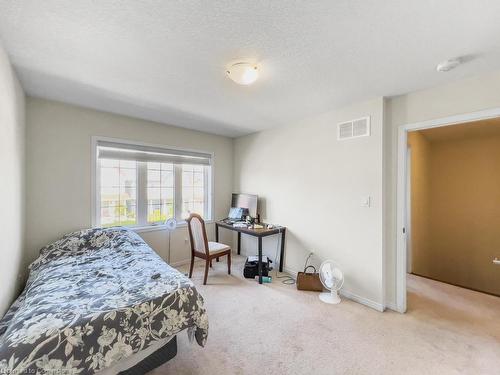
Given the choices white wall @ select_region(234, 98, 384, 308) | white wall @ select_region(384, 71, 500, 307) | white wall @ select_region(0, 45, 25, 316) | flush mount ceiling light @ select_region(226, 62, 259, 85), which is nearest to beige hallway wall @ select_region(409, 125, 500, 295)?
white wall @ select_region(384, 71, 500, 307)

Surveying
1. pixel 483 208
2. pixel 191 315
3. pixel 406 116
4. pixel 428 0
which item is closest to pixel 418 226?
pixel 483 208

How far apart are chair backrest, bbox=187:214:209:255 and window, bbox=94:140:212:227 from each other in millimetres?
728

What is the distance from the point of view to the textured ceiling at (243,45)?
4.13ft

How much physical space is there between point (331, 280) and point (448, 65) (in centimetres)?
234

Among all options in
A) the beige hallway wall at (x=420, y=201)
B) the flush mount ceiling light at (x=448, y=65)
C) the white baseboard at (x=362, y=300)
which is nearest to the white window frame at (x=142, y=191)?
the white baseboard at (x=362, y=300)

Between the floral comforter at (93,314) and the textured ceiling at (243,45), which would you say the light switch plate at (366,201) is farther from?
the floral comforter at (93,314)

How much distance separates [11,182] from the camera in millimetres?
1874

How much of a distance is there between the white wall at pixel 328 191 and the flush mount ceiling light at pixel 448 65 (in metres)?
0.63

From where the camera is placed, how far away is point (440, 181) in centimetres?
436

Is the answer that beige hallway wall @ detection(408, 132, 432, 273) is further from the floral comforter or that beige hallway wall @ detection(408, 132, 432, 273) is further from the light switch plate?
the floral comforter

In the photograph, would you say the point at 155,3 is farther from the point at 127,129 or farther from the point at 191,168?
the point at 191,168

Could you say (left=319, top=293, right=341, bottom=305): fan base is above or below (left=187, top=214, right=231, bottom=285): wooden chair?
below

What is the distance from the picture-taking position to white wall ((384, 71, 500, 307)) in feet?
6.38

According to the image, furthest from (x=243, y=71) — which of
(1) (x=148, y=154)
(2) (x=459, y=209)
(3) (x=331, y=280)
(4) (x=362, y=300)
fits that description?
(2) (x=459, y=209)
